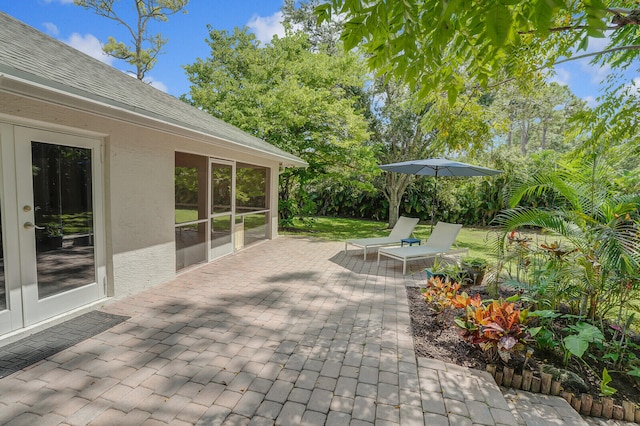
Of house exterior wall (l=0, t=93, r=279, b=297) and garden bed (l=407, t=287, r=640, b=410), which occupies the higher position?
house exterior wall (l=0, t=93, r=279, b=297)

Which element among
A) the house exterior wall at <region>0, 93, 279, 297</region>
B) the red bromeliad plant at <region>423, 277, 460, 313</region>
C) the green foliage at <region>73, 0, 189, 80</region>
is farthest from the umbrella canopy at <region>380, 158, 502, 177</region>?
the green foliage at <region>73, 0, 189, 80</region>

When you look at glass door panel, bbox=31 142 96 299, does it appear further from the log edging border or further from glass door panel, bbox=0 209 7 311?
the log edging border

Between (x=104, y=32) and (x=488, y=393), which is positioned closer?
(x=488, y=393)

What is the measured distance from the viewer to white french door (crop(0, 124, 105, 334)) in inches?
147

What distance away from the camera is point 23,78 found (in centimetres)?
286

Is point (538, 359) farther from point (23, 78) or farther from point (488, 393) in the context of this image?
point (23, 78)

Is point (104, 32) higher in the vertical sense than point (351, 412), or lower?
higher

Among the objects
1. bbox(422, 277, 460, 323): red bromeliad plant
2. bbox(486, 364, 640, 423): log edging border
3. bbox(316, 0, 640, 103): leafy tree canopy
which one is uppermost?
bbox(316, 0, 640, 103): leafy tree canopy

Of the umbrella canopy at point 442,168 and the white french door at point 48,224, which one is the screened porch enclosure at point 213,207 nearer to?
the white french door at point 48,224

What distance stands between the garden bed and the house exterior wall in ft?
14.7

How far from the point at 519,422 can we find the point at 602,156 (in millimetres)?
3956

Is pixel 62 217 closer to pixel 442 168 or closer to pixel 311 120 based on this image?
pixel 442 168

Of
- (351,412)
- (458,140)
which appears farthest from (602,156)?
(351,412)

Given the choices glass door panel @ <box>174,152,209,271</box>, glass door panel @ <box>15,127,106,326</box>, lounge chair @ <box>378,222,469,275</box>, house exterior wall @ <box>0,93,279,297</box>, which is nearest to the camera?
glass door panel @ <box>15,127,106,326</box>
